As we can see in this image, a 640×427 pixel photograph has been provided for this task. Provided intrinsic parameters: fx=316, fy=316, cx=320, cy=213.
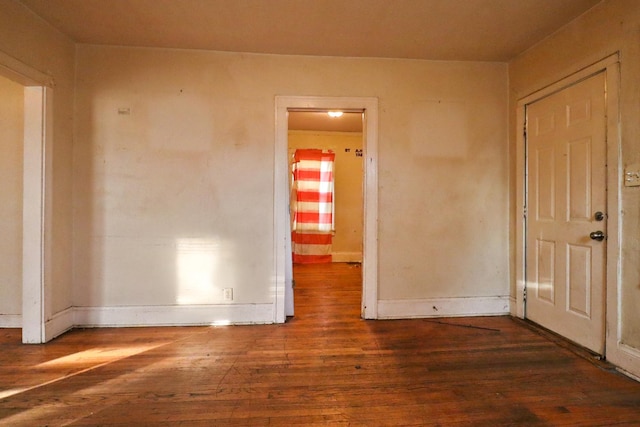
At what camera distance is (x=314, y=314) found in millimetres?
3162

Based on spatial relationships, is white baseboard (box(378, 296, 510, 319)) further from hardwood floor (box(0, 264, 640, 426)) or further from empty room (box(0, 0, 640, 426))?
hardwood floor (box(0, 264, 640, 426))

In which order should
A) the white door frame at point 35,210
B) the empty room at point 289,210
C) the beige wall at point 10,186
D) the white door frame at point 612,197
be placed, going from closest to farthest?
1. the empty room at point 289,210
2. the white door frame at point 612,197
3. the white door frame at point 35,210
4. the beige wall at point 10,186

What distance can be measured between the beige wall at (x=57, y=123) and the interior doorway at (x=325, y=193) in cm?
336

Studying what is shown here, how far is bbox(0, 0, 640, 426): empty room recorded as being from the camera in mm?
1958

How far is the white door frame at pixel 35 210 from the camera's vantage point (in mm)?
2408

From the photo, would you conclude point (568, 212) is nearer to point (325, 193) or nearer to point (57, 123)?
point (325, 193)

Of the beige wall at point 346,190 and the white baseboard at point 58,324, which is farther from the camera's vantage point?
the beige wall at point 346,190

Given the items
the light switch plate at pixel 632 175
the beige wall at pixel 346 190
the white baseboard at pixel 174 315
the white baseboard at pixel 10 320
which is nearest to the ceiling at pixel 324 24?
the light switch plate at pixel 632 175

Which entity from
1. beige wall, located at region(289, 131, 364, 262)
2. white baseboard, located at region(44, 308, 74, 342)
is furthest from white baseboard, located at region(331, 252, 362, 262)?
white baseboard, located at region(44, 308, 74, 342)

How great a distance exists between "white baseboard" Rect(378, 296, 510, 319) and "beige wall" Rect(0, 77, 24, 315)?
10.5 feet

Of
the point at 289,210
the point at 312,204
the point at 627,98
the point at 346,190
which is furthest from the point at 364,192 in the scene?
the point at 346,190

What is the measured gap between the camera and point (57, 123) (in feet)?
8.43

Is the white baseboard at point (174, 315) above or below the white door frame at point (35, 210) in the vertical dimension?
below

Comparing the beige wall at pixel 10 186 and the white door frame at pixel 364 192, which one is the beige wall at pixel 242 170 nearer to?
the white door frame at pixel 364 192
